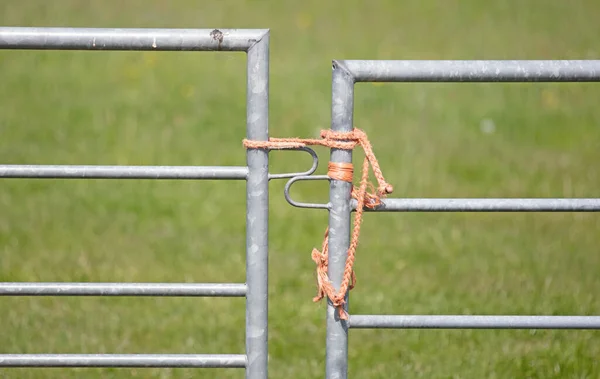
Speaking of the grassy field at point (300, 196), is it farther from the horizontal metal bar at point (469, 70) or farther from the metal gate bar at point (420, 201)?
the horizontal metal bar at point (469, 70)

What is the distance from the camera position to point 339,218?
2061 mm

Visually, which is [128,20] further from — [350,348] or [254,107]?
[254,107]

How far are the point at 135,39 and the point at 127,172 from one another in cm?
31

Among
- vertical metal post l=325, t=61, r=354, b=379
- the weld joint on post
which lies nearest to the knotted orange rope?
vertical metal post l=325, t=61, r=354, b=379

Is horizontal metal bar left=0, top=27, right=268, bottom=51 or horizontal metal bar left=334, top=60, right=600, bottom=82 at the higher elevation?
horizontal metal bar left=0, top=27, right=268, bottom=51

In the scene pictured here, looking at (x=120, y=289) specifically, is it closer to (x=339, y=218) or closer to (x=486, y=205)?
(x=339, y=218)

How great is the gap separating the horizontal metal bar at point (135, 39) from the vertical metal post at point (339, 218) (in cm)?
22

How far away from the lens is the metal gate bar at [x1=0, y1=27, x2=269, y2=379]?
1972 millimetres

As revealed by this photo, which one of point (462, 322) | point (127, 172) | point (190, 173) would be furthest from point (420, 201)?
point (127, 172)

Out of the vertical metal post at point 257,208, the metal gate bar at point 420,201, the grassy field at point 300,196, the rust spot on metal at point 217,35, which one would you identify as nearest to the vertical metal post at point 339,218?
the metal gate bar at point 420,201

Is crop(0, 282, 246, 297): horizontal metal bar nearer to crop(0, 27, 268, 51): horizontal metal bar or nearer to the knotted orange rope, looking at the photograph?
the knotted orange rope

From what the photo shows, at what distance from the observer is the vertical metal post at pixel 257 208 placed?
198 centimetres

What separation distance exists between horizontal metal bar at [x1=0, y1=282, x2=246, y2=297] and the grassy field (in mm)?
1123

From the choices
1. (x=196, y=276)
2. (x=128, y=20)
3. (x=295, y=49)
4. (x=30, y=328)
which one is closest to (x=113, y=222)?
(x=196, y=276)
